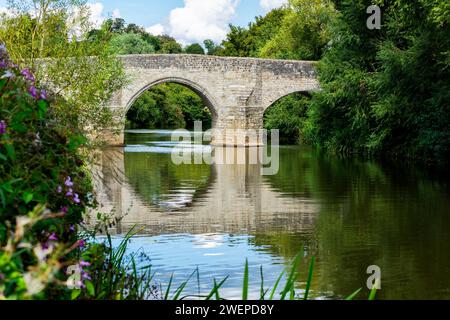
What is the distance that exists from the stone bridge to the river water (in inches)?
397

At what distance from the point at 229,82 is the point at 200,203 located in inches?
660

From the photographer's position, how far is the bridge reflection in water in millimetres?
9609

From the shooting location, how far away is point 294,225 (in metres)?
9.71

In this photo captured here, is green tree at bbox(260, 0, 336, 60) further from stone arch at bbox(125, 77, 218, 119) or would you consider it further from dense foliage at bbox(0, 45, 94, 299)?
dense foliage at bbox(0, 45, 94, 299)

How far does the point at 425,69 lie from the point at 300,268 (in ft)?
35.6

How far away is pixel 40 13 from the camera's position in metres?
13.8

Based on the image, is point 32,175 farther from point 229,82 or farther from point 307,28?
point 307,28

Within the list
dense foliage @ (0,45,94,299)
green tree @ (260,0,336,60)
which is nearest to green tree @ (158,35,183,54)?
green tree @ (260,0,336,60)

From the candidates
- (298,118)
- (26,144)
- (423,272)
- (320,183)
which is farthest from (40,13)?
(298,118)

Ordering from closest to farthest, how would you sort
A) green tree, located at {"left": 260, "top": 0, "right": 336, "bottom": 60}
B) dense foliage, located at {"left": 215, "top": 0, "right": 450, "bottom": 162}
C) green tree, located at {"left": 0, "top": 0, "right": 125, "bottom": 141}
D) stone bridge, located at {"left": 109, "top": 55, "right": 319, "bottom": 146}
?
green tree, located at {"left": 0, "top": 0, "right": 125, "bottom": 141}, dense foliage, located at {"left": 215, "top": 0, "right": 450, "bottom": 162}, stone bridge, located at {"left": 109, "top": 55, "right": 319, "bottom": 146}, green tree, located at {"left": 260, "top": 0, "right": 336, "bottom": 60}

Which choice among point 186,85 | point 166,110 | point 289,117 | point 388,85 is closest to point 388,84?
point 388,85

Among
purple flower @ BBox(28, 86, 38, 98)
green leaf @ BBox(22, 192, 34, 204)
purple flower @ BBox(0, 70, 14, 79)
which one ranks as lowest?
green leaf @ BBox(22, 192, 34, 204)
